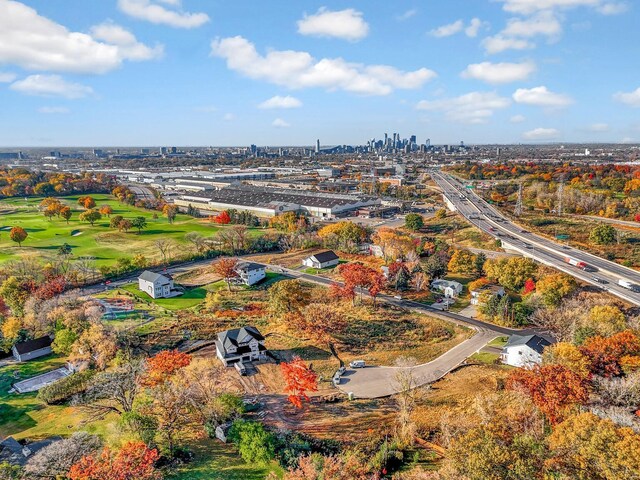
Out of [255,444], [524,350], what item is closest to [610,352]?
[524,350]

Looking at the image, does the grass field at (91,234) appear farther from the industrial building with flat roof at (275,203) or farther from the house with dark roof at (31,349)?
the house with dark roof at (31,349)

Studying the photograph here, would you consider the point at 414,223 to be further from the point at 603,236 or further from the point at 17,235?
the point at 17,235

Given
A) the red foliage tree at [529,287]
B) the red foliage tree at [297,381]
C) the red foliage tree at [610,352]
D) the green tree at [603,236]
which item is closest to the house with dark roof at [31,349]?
the red foliage tree at [297,381]

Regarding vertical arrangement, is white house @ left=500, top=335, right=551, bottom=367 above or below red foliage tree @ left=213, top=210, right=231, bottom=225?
below

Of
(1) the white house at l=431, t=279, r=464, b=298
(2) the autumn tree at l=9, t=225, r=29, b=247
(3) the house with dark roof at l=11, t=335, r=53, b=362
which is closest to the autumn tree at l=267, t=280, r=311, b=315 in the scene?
(1) the white house at l=431, t=279, r=464, b=298

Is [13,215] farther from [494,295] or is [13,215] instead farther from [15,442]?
[494,295]

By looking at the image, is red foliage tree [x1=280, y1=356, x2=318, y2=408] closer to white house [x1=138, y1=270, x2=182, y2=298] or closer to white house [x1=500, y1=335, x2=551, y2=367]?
white house [x1=500, y1=335, x2=551, y2=367]

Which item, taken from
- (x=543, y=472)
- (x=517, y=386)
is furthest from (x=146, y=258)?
(x=543, y=472)
